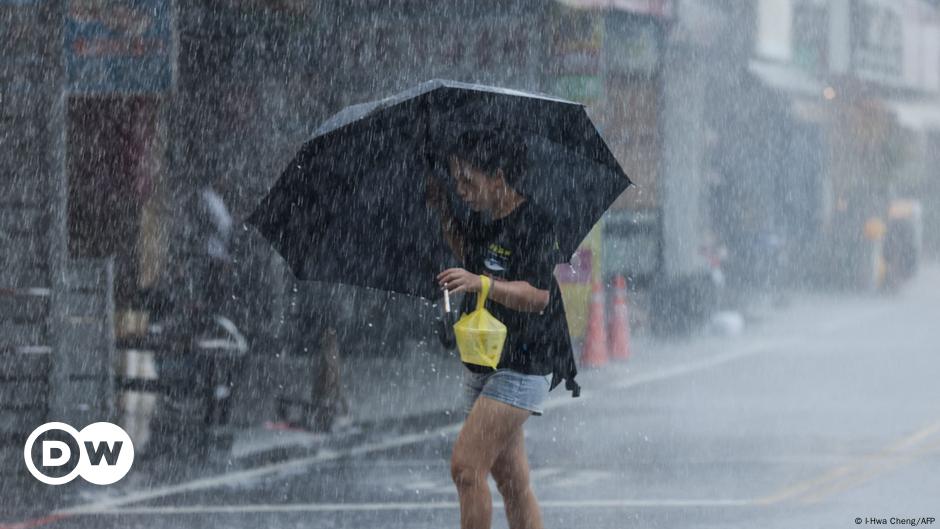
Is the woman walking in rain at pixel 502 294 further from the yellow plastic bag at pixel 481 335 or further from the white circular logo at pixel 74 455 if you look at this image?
the white circular logo at pixel 74 455

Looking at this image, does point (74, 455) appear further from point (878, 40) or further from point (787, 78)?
point (878, 40)

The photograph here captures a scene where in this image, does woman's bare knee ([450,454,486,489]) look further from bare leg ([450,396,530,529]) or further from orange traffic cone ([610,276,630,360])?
orange traffic cone ([610,276,630,360])

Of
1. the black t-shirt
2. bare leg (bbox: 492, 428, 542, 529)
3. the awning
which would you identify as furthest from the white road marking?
the awning

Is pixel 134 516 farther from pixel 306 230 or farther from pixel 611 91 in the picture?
pixel 611 91

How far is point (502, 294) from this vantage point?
5.95m

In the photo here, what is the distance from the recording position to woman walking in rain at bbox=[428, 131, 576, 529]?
599cm

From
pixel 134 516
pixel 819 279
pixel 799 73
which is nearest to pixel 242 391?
pixel 134 516

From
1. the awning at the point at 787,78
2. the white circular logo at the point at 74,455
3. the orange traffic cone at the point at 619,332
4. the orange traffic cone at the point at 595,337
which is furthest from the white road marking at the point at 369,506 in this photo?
the awning at the point at 787,78

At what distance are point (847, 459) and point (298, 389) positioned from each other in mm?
5340

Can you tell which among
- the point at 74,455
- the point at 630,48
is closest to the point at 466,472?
the point at 74,455

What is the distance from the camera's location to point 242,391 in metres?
14.0

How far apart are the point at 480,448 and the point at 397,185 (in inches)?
41.5

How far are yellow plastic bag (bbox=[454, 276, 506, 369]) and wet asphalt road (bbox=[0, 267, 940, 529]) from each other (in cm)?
257

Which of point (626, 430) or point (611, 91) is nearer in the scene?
point (626, 430)
